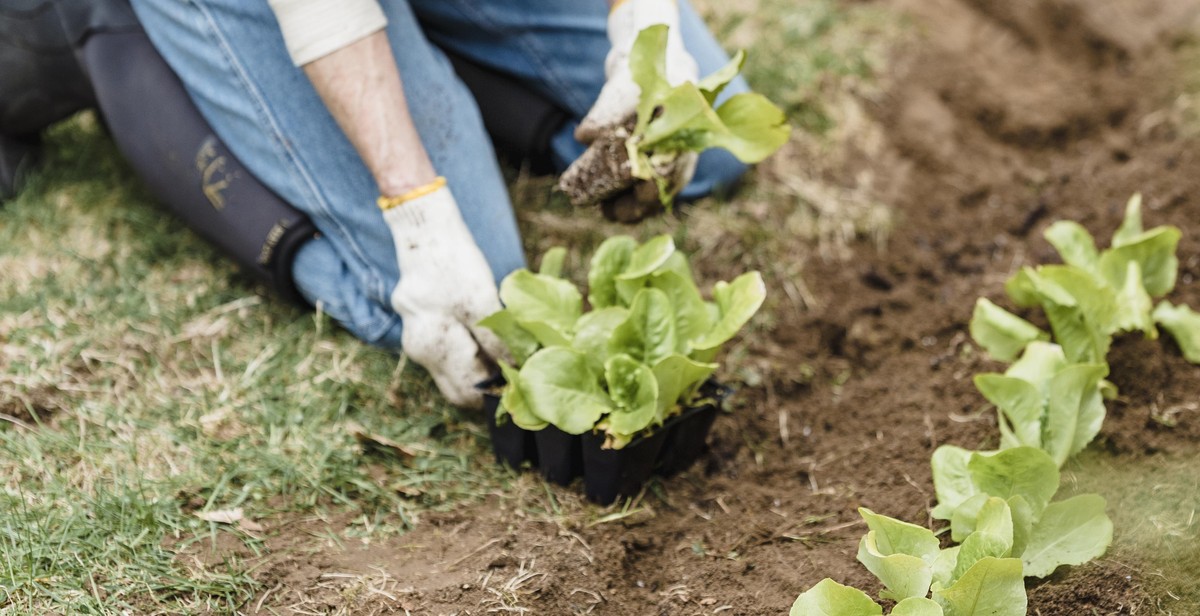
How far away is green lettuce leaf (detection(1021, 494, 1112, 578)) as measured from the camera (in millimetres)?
1285

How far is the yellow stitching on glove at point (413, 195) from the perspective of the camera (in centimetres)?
160

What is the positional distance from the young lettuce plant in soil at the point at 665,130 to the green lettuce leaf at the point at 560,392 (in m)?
0.33

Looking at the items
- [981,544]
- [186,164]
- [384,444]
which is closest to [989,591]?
[981,544]

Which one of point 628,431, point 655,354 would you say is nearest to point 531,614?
point 628,431

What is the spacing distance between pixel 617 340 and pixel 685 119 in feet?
1.18

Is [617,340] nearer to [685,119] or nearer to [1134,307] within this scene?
[685,119]

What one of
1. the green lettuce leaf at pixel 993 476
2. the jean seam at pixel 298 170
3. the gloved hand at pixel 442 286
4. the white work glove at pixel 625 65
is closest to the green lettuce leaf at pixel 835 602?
the green lettuce leaf at pixel 993 476

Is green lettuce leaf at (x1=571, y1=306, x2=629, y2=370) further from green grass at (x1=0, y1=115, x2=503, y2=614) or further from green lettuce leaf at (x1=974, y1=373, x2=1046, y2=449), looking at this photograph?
green lettuce leaf at (x1=974, y1=373, x2=1046, y2=449)

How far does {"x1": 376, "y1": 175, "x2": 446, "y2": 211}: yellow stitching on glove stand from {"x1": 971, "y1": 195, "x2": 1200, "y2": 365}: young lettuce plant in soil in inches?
37.6

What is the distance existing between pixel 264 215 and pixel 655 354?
0.86 m

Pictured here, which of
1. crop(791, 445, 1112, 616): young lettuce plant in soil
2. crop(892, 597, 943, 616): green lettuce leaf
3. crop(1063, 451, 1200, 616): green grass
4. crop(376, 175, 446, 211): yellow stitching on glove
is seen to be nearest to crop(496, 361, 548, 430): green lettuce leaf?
crop(376, 175, 446, 211): yellow stitching on glove

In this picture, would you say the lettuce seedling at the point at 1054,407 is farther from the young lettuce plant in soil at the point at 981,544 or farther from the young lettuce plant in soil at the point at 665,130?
the young lettuce plant in soil at the point at 665,130

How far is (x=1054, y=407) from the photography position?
145cm

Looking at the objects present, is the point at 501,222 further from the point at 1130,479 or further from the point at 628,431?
the point at 1130,479
